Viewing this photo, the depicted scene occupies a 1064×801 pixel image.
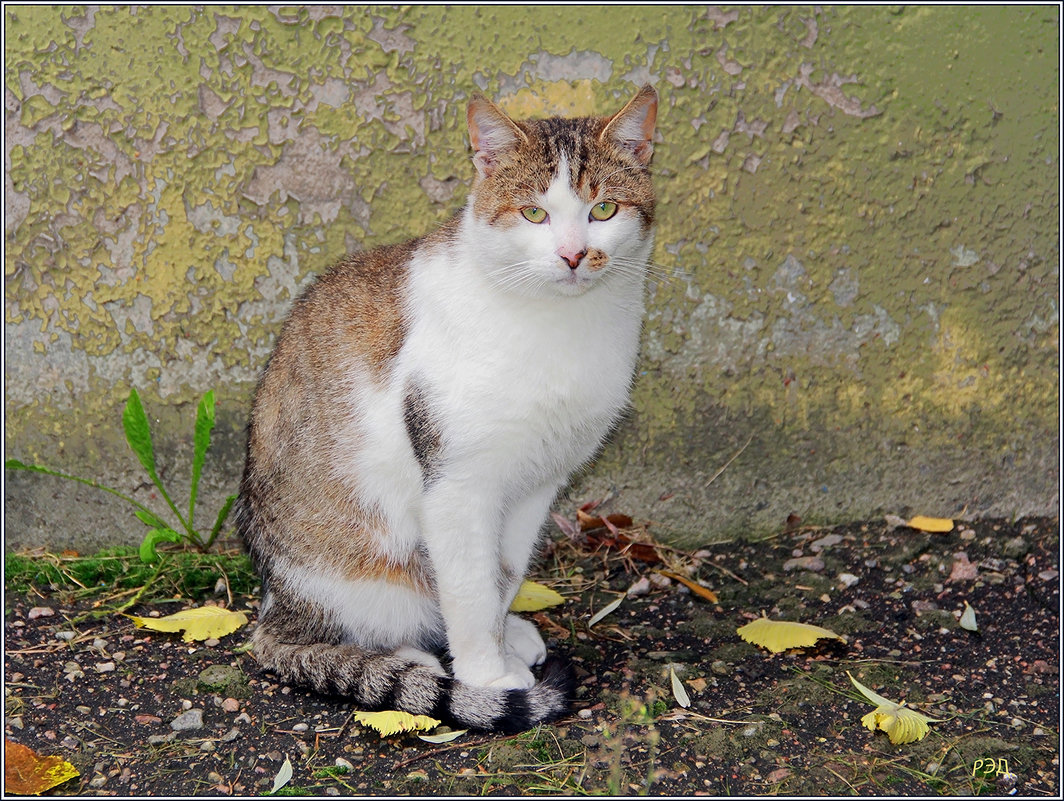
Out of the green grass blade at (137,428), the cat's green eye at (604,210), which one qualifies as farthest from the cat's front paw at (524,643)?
the green grass blade at (137,428)

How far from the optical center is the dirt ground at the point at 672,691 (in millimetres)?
2463

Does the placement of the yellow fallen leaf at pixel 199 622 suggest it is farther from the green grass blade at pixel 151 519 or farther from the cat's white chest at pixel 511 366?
the cat's white chest at pixel 511 366

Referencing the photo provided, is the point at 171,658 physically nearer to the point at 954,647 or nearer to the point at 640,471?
the point at 640,471

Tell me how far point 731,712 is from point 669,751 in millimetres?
263

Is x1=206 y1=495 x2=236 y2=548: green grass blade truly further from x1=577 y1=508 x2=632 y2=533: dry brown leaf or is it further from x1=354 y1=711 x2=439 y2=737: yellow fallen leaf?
x1=577 y1=508 x2=632 y2=533: dry brown leaf

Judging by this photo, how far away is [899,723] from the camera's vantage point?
100 inches

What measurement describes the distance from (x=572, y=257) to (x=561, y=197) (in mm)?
174

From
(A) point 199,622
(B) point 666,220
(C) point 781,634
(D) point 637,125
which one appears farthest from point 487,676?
(B) point 666,220

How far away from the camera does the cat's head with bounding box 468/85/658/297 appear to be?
7.92 ft

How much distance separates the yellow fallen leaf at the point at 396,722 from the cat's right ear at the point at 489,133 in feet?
4.69

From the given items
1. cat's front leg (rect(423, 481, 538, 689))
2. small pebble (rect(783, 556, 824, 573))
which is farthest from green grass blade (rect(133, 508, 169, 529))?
small pebble (rect(783, 556, 824, 573))

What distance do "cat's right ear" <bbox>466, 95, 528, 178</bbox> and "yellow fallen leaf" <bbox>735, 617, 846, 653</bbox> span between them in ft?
5.35

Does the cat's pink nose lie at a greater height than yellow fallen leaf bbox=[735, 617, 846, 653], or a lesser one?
greater

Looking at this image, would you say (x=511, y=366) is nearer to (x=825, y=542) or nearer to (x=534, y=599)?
(x=534, y=599)
